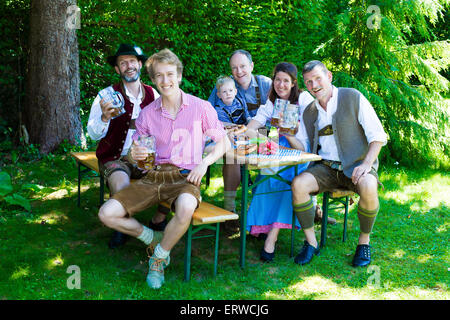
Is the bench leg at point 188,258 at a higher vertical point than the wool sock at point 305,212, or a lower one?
lower

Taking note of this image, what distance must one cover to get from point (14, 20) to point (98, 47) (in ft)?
4.38

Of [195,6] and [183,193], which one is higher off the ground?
[195,6]

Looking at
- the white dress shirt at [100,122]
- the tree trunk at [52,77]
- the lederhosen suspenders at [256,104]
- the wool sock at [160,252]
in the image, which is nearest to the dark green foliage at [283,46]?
the tree trunk at [52,77]

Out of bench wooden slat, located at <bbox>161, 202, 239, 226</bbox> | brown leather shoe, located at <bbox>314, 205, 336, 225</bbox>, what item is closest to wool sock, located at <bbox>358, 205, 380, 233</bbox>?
brown leather shoe, located at <bbox>314, 205, 336, 225</bbox>

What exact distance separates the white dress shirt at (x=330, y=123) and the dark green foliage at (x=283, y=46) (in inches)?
110

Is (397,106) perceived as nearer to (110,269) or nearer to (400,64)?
(400,64)

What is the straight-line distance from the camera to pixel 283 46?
26.8 ft

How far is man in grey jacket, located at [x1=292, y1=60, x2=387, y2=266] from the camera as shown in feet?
11.9

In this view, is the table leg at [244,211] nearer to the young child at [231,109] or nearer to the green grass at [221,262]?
the green grass at [221,262]

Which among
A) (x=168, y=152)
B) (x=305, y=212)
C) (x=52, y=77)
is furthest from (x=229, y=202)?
(x=52, y=77)

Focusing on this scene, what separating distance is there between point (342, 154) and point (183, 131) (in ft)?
4.38

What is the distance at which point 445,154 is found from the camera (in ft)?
22.1

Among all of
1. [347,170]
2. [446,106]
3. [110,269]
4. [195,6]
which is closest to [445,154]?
[446,106]

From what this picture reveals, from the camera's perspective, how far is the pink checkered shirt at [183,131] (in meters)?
3.46
